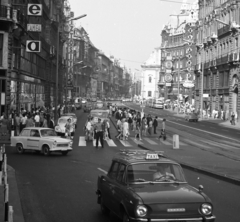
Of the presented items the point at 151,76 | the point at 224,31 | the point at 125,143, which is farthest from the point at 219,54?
the point at 151,76

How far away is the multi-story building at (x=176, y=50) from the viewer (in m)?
134

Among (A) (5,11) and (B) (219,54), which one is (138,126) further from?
(B) (219,54)

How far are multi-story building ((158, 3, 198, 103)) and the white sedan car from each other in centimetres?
10024

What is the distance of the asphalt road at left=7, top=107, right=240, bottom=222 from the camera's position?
1059 centimetres

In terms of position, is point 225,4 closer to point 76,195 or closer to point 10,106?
point 10,106

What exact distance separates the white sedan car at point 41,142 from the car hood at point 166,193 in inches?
576

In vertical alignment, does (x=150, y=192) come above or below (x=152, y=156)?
below

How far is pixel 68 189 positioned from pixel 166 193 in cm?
597

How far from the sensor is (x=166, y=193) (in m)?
8.45

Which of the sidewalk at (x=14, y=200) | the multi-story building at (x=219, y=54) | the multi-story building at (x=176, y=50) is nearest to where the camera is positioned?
the sidewalk at (x=14, y=200)

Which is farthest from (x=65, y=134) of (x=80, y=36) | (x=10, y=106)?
(x=80, y=36)

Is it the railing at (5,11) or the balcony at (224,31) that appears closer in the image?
the railing at (5,11)

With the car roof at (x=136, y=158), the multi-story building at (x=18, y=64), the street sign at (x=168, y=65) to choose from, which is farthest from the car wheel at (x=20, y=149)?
the street sign at (x=168, y=65)

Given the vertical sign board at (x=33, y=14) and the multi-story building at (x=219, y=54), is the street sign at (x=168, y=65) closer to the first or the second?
the multi-story building at (x=219, y=54)
